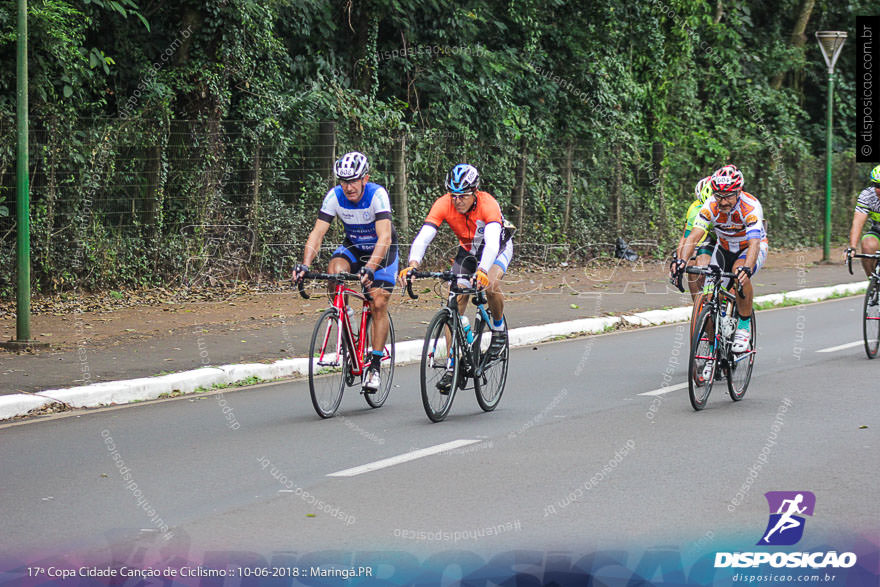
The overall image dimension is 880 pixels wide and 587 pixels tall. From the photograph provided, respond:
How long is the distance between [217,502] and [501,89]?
55.8ft

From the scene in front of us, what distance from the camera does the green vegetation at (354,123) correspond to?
15.6 metres

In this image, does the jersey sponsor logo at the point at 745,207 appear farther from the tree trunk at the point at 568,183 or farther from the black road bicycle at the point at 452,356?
the tree trunk at the point at 568,183

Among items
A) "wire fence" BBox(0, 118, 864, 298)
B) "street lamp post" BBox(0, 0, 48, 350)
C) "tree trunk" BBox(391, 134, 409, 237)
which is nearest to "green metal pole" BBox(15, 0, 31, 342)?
"street lamp post" BBox(0, 0, 48, 350)

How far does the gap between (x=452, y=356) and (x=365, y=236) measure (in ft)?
4.41

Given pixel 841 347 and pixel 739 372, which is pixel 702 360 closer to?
pixel 739 372

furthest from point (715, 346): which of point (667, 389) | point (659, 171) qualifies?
point (659, 171)

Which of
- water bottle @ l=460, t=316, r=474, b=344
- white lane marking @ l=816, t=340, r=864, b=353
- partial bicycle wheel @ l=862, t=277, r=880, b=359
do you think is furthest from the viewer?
white lane marking @ l=816, t=340, r=864, b=353

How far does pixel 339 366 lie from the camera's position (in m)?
9.44

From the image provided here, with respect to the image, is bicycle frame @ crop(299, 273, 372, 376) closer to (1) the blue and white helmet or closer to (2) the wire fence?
(1) the blue and white helmet

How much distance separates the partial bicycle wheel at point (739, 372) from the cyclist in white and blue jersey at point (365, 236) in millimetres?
2904

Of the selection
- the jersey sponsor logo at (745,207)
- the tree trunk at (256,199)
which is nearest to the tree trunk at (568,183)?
the tree trunk at (256,199)

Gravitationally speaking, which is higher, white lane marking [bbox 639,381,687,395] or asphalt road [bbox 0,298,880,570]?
asphalt road [bbox 0,298,880,570]

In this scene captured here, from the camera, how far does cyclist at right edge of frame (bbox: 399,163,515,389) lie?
923cm

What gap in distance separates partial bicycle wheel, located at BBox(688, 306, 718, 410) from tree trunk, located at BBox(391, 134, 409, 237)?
10.5 meters
